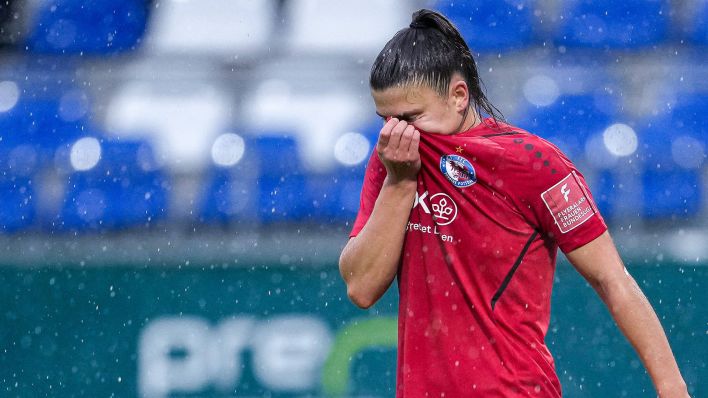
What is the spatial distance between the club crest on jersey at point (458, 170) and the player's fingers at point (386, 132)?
131 mm

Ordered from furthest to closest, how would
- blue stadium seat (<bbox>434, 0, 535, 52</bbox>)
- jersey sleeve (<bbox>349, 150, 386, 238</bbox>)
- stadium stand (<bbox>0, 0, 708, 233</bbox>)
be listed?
blue stadium seat (<bbox>434, 0, 535, 52</bbox>)
stadium stand (<bbox>0, 0, 708, 233</bbox>)
jersey sleeve (<bbox>349, 150, 386, 238</bbox>)

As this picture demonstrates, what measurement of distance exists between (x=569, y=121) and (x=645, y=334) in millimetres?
4481

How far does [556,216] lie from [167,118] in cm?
476

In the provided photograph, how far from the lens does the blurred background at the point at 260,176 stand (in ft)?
18.5

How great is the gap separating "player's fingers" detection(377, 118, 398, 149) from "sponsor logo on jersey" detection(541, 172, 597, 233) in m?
0.33

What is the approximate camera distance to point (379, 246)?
2221 millimetres

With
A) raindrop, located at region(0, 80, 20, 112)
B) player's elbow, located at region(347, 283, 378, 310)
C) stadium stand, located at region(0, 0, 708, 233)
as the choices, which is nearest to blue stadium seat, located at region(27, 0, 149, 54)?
stadium stand, located at region(0, 0, 708, 233)

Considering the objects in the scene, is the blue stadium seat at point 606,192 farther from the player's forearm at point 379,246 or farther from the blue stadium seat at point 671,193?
the player's forearm at point 379,246

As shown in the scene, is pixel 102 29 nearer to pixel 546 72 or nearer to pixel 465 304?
pixel 546 72

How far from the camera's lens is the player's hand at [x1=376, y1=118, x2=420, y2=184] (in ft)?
6.93

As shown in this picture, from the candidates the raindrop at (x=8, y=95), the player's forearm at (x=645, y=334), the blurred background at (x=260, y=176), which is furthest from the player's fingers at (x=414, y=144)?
the raindrop at (x=8, y=95)

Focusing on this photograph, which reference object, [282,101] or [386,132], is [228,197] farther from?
[386,132]

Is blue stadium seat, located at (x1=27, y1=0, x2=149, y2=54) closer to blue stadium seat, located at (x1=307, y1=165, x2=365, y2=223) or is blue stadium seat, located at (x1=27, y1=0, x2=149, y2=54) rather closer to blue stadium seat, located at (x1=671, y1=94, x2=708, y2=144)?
blue stadium seat, located at (x1=307, y1=165, x2=365, y2=223)

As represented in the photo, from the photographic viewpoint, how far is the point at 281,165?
20.7ft
